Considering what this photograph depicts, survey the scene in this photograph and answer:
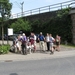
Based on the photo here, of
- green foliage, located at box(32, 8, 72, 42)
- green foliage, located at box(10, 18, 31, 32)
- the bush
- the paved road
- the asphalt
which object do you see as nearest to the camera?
the paved road

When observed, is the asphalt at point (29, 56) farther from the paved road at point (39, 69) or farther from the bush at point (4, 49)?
the paved road at point (39, 69)

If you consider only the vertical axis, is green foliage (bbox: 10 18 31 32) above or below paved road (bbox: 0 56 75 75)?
above

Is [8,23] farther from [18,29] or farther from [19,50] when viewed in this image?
[19,50]

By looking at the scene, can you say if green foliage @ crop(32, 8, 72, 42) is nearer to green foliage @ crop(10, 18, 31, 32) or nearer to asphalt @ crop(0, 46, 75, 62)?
green foliage @ crop(10, 18, 31, 32)

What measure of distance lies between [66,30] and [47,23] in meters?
4.57

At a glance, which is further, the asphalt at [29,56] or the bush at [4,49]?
the bush at [4,49]

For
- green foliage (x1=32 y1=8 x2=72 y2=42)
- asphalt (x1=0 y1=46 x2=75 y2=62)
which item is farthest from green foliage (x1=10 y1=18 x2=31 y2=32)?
asphalt (x1=0 y1=46 x2=75 y2=62)

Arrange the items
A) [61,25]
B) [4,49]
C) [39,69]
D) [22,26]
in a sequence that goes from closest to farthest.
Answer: [39,69], [4,49], [61,25], [22,26]

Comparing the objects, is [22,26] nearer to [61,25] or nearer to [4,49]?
[61,25]

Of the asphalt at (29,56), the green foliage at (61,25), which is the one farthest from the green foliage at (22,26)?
the asphalt at (29,56)

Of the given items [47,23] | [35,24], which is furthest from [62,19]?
[35,24]

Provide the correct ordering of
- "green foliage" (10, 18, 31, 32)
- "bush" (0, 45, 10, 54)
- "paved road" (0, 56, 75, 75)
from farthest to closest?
1. "green foliage" (10, 18, 31, 32)
2. "bush" (0, 45, 10, 54)
3. "paved road" (0, 56, 75, 75)

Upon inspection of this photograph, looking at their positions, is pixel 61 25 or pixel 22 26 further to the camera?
pixel 22 26

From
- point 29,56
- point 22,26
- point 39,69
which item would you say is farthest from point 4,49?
point 22,26
